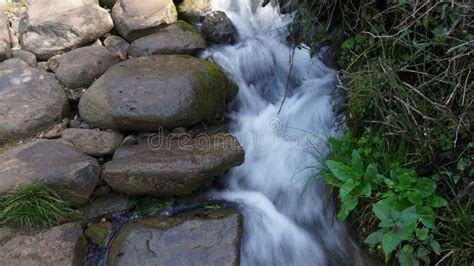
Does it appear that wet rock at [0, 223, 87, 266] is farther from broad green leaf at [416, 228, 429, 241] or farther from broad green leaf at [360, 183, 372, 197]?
broad green leaf at [416, 228, 429, 241]

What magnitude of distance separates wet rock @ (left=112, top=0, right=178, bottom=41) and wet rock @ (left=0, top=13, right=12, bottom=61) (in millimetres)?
1117

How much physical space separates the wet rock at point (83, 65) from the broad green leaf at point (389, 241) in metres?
2.97

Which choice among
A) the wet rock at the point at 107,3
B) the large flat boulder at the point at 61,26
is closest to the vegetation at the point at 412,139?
the large flat boulder at the point at 61,26

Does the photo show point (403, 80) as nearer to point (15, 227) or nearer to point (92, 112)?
point (92, 112)

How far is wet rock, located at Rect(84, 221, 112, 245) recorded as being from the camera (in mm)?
2855

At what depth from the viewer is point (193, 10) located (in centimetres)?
471

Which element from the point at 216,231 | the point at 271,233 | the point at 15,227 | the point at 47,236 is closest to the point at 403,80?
the point at 271,233

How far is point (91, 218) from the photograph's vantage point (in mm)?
2963

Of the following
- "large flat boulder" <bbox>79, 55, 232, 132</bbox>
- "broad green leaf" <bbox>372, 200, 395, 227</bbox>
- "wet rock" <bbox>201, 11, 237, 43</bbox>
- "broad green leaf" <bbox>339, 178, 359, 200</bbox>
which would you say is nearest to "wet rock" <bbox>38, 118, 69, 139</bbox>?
"large flat boulder" <bbox>79, 55, 232, 132</bbox>

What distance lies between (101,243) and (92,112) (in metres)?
1.17

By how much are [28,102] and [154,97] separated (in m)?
1.18

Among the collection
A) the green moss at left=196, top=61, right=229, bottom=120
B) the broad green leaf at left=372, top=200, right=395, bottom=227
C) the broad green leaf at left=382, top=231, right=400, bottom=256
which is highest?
the broad green leaf at left=372, top=200, right=395, bottom=227

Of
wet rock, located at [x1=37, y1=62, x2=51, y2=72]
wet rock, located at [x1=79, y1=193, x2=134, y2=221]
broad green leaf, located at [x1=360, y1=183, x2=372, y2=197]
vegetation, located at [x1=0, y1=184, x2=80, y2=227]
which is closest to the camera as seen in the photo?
broad green leaf, located at [x1=360, y1=183, x2=372, y2=197]

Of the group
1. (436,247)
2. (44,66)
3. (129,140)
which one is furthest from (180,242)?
(44,66)
